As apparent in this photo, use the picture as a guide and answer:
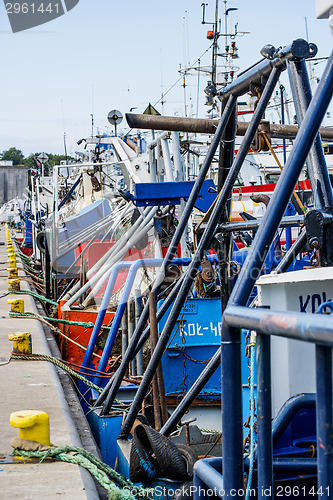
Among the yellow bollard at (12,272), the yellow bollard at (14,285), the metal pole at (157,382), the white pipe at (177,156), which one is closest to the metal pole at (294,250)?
the metal pole at (157,382)

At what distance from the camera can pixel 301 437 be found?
259 cm

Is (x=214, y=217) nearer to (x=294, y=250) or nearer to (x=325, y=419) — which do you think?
(x=294, y=250)

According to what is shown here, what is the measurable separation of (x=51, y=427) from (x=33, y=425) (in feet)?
1.71

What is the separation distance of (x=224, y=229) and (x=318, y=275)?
1465 millimetres

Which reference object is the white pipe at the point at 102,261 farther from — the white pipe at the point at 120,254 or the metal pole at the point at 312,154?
the metal pole at the point at 312,154

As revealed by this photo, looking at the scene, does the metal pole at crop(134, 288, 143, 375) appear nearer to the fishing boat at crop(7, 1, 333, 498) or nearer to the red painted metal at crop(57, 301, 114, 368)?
the fishing boat at crop(7, 1, 333, 498)

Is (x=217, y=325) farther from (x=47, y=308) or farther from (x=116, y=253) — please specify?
(x=47, y=308)

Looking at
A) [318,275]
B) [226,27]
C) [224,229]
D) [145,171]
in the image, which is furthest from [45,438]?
[226,27]

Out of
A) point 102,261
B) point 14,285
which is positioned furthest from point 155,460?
point 14,285

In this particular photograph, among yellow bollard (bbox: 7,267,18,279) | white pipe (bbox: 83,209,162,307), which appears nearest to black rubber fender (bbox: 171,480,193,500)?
white pipe (bbox: 83,209,162,307)

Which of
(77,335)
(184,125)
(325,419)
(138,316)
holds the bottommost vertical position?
(77,335)

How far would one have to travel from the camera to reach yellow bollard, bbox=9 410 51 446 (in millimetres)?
3479

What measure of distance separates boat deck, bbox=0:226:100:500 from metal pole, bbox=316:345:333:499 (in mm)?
1858

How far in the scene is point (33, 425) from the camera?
138 inches
